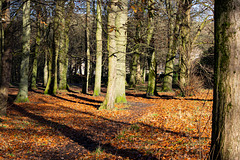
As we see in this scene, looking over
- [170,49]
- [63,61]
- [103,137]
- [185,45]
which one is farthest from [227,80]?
[63,61]

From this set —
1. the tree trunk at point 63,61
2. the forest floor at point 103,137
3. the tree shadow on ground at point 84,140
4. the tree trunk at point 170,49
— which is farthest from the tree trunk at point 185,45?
the tree trunk at point 63,61

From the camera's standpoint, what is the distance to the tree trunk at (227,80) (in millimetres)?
2762

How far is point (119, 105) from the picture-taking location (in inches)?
543

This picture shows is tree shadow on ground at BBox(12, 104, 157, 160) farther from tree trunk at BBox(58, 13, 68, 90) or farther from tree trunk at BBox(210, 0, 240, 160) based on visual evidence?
tree trunk at BBox(58, 13, 68, 90)

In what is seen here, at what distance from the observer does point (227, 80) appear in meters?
2.82

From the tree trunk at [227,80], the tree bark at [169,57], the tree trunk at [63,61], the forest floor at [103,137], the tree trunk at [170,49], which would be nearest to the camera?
the tree trunk at [227,80]

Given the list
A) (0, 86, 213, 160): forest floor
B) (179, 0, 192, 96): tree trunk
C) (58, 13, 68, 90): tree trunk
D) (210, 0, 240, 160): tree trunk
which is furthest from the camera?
(58, 13, 68, 90): tree trunk

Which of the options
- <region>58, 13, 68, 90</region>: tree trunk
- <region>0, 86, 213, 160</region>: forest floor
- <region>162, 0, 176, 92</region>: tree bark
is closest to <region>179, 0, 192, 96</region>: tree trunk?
<region>162, 0, 176, 92</region>: tree bark

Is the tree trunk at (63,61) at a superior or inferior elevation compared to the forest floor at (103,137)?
superior

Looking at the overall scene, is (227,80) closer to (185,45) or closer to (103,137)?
(103,137)

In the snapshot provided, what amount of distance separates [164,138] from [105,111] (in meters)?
5.88

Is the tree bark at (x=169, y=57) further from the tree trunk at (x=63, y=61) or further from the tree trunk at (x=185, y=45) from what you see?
the tree trunk at (x=63, y=61)

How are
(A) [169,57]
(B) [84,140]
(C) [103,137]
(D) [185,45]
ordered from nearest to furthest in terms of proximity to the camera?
(B) [84,140], (C) [103,137], (D) [185,45], (A) [169,57]

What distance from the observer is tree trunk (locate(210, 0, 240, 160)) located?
9.06 feet
